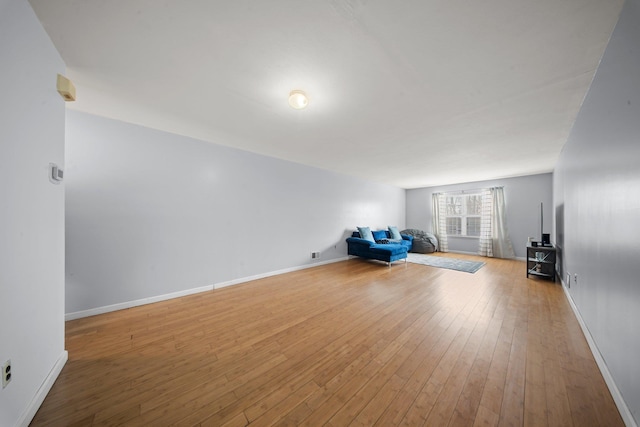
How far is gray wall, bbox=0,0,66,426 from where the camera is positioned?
1.03 m

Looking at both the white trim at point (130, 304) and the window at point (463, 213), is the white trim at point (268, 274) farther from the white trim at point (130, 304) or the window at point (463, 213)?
the window at point (463, 213)

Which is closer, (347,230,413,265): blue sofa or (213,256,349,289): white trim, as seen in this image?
(213,256,349,289): white trim

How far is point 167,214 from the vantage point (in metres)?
2.86

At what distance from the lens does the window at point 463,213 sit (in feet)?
20.5

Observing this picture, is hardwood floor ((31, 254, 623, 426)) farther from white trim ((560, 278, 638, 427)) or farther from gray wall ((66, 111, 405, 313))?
gray wall ((66, 111, 405, 313))

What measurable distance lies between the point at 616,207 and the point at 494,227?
5377 mm

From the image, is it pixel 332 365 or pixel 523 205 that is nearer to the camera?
pixel 332 365

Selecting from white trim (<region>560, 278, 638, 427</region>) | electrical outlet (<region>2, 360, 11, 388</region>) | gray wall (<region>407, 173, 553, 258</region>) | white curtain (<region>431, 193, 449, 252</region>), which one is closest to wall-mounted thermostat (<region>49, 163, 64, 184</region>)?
electrical outlet (<region>2, 360, 11, 388</region>)

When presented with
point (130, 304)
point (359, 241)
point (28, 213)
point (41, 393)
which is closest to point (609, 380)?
point (41, 393)

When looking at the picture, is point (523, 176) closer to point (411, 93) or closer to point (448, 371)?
point (411, 93)

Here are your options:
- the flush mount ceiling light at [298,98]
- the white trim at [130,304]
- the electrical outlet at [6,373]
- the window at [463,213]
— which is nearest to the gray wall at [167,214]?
the white trim at [130,304]

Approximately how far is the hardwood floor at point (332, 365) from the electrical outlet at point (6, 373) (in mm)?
363

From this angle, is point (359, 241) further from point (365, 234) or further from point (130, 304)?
point (130, 304)

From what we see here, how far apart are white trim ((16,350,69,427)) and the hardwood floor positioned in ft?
0.13
